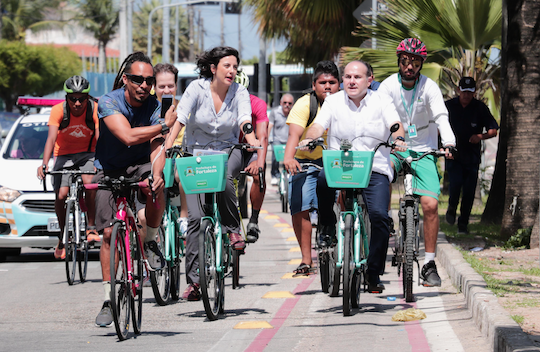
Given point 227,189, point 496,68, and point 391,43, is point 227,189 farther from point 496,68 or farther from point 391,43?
point 496,68

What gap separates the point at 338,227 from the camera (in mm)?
6922

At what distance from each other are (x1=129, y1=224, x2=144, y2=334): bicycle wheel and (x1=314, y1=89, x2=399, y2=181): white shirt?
6.24ft

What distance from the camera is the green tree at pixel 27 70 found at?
55.0 meters

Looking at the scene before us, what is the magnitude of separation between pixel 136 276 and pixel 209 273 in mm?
683

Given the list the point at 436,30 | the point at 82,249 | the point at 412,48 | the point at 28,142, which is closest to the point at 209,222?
the point at 412,48

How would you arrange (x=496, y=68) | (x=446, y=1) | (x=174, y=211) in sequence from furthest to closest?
(x=496, y=68)
(x=446, y=1)
(x=174, y=211)

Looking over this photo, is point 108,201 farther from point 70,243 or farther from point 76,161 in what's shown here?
point 76,161

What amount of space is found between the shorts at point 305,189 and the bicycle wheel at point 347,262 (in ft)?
4.75

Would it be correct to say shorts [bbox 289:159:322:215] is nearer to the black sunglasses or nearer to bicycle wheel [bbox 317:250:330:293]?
bicycle wheel [bbox 317:250:330:293]

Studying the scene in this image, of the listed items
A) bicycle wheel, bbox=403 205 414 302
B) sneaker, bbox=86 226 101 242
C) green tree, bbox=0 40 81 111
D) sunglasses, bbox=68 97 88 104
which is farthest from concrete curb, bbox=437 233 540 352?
green tree, bbox=0 40 81 111

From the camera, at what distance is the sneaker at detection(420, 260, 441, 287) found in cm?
785

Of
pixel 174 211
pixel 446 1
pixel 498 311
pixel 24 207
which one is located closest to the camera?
pixel 498 311

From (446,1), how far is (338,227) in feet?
22.0

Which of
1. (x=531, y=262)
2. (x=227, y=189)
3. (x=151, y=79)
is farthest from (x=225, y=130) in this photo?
(x=531, y=262)
